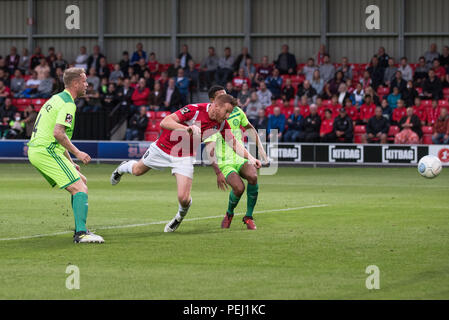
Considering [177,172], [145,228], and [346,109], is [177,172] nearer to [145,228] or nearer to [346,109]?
[145,228]

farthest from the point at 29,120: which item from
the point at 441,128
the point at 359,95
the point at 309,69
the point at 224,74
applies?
the point at 441,128

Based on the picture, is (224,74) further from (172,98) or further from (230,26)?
(230,26)

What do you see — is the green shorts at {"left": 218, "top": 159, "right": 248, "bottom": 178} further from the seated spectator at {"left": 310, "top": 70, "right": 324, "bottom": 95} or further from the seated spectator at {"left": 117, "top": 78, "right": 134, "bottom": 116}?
the seated spectator at {"left": 117, "top": 78, "right": 134, "bottom": 116}

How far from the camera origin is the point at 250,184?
12.5 m

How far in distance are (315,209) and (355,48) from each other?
19818 millimetres

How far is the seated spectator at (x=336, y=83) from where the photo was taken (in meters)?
29.1

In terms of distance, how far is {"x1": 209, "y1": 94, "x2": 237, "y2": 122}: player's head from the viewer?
11.4 meters

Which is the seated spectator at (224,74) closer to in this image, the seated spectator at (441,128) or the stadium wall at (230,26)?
the stadium wall at (230,26)

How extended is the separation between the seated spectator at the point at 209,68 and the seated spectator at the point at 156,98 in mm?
2083

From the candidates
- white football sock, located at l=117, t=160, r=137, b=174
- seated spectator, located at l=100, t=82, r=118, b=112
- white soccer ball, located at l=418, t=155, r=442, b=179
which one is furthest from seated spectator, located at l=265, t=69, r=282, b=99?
white football sock, located at l=117, t=160, r=137, b=174

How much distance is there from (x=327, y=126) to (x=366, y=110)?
146cm

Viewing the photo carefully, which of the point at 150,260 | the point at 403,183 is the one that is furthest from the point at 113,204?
the point at 403,183

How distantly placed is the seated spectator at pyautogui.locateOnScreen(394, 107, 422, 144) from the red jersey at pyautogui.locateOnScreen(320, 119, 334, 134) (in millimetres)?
2099

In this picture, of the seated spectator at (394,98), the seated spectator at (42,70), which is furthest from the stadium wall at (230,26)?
the seated spectator at (394,98)
